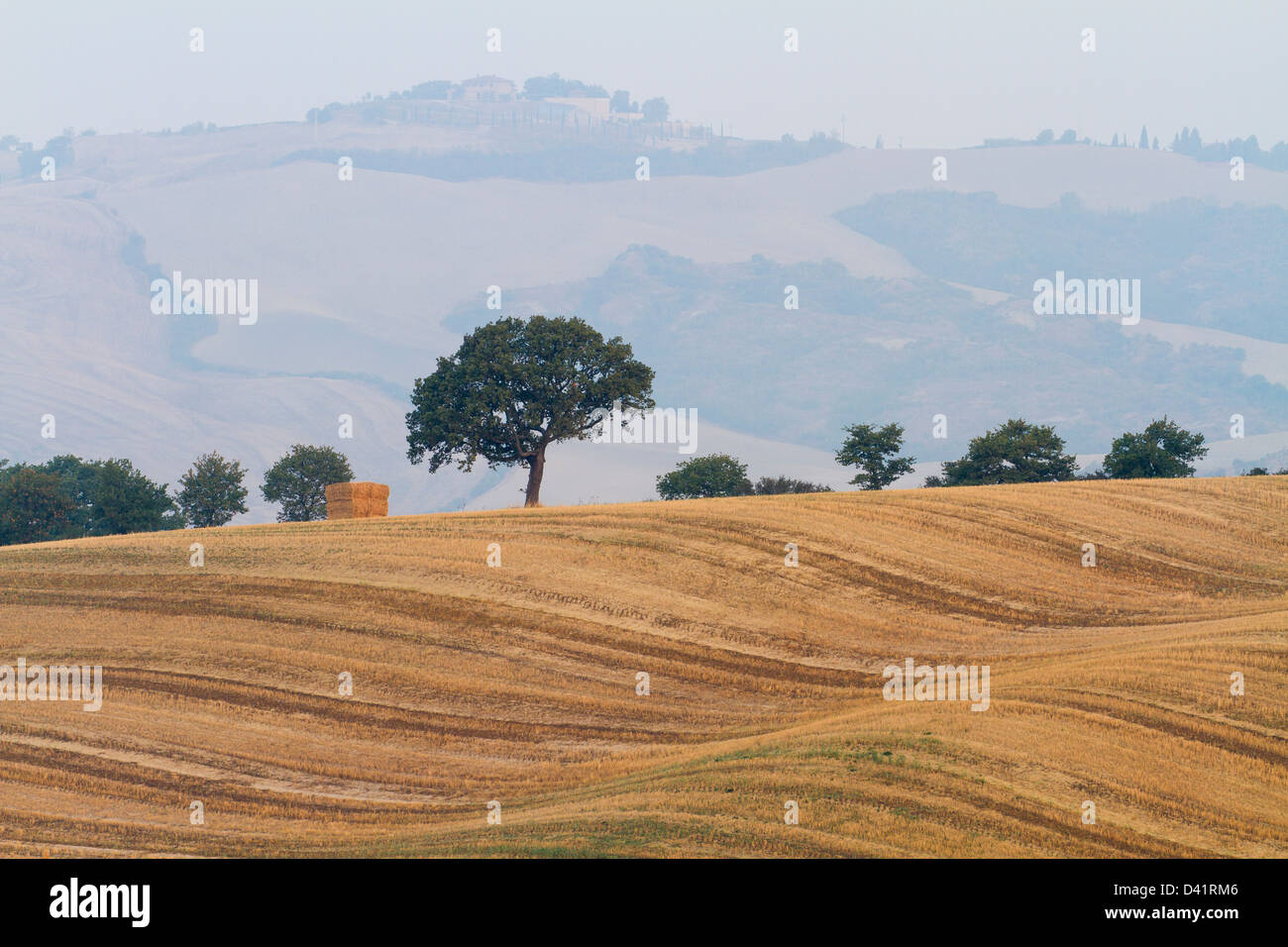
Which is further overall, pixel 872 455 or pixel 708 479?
pixel 708 479

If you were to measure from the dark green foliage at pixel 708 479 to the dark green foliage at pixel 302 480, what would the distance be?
3665cm

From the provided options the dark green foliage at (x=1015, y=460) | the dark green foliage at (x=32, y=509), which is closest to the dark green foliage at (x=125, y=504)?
the dark green foliage at (x=32, y=509)

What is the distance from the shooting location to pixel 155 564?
4569 cm

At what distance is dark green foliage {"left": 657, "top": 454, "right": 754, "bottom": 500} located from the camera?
390 feet

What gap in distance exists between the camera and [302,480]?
441 feet

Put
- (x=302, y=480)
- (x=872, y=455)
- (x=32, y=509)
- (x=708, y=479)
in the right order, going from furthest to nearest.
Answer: (x=302, y=480) < (x=708, y=479) < (x=32, y=509) < (x=872, y=455)

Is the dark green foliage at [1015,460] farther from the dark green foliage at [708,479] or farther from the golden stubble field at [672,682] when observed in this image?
the golden stubble field at [672,682]

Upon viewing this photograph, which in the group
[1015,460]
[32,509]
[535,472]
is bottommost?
[32,509]

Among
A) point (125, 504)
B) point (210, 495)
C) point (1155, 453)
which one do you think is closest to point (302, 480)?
point (210, 495)

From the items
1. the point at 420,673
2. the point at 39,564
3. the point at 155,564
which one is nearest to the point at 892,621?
the point at 420,673

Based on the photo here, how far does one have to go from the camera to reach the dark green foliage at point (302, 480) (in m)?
134

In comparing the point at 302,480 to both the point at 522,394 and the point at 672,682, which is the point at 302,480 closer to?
the point at 522,394

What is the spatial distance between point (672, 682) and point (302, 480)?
107 meters
